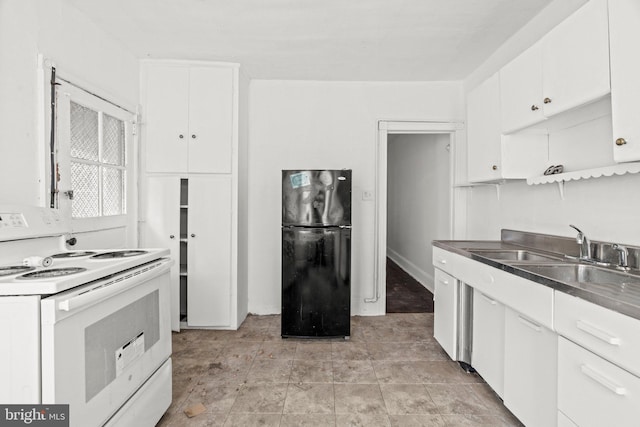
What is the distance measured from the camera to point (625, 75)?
1.26 meters

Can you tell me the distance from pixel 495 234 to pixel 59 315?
3016 millimetres

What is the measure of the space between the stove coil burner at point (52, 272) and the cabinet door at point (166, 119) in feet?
5.96

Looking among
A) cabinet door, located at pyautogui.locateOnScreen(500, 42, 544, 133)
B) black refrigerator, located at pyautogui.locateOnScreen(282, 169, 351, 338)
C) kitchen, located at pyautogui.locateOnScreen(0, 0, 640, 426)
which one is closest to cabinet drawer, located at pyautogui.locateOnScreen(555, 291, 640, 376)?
kitchen, located at pyautogui.locateOnScreen(0, 0, 640, 426)

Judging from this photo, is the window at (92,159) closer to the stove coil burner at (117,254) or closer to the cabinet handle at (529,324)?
the stove coil burner at (117,254)

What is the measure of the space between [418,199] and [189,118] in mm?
3466

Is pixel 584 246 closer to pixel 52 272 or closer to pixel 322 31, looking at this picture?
pixel 322 31

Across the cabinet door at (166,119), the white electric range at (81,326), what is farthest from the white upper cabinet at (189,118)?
the white electric range at (81,326)

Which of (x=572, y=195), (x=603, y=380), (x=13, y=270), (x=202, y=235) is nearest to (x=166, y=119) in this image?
(x=202, y=235)

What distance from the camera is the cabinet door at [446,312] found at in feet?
7.40

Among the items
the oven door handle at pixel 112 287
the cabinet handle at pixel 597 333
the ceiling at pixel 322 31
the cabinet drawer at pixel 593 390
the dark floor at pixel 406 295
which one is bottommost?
the dark floor at pixel 406 295

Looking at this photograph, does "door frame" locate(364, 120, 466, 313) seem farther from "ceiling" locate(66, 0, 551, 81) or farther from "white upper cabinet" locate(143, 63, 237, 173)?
"white upper cabinet" locate(143, 63, 237, 173)

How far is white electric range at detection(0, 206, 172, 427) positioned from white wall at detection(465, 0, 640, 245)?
2.42 metres

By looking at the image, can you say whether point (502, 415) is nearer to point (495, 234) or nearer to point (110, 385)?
point (495, 234)

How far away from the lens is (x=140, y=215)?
2920 mm
